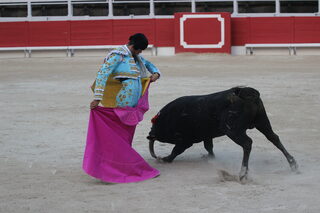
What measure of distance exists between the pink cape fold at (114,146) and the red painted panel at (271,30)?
1070 cm

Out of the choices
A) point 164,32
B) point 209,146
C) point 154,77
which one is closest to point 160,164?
point 209,146

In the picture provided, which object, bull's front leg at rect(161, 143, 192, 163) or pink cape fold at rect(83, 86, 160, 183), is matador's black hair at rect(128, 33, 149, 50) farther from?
bull's front leg at rect(161, 143, 192, 163)

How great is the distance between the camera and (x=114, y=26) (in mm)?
14992

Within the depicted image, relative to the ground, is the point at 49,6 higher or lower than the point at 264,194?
higher

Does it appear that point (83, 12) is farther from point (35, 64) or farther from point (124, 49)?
point (124, 49)

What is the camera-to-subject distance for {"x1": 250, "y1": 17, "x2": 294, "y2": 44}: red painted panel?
14.4m

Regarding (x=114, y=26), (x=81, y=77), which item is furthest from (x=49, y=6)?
(x=81, y=77)

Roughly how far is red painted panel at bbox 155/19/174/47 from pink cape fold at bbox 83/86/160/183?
10815 mm

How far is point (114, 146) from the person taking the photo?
417cm

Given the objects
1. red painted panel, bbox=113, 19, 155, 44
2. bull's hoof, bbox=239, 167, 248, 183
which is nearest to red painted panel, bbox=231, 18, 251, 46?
red painted panel, bbox=113, 19, 155, 44

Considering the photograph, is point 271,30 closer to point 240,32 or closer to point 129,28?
point 240,32

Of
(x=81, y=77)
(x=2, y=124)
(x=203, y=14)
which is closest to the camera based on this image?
(x=2, y=124)

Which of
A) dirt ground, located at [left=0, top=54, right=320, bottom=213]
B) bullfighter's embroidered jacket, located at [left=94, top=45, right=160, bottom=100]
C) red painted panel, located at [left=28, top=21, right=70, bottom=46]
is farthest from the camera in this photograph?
red painted panel, located at [left=28, top=21, right=70, bottom=46]

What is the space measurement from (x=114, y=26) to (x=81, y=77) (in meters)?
4.69
